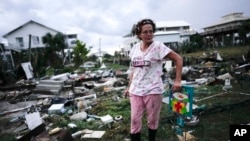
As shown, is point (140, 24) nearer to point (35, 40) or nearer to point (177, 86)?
point (177, 86)

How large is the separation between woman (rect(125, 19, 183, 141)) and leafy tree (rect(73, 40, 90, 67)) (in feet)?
83.4

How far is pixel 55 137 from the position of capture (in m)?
3.68

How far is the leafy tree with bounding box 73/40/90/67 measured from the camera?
93.5 ft

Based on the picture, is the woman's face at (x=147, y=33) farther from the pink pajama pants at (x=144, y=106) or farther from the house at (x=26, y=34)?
the house at (x=26, y=34)

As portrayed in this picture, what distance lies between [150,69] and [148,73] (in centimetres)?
5

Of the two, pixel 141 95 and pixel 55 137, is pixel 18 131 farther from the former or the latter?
pixel 141 95

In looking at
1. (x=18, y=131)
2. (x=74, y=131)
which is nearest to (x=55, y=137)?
(x=74, y=131)

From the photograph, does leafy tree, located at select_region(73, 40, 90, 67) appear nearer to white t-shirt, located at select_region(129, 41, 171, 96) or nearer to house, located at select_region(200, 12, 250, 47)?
house, located at select_region(200, 12, 250, 47)

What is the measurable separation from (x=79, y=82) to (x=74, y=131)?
8.12 m

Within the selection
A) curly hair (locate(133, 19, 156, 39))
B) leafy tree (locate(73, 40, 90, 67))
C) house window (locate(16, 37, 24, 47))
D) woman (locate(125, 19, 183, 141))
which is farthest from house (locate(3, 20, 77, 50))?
woman (locate(125, 19, 183, 141))

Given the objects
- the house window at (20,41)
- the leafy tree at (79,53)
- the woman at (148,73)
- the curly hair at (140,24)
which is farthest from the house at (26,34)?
the woman at (148,73)

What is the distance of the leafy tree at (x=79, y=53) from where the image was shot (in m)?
28.5

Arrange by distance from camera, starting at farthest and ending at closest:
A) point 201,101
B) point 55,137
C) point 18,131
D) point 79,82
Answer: point 79,82
point 201,101
point 18,131
point 55,137

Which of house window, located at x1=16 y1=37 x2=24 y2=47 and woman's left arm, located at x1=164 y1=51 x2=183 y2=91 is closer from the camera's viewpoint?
woman's left arm, located at x1=164 y1=51 x2=183 y2=91
